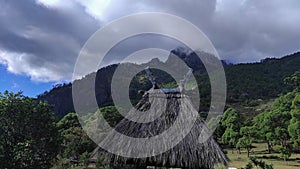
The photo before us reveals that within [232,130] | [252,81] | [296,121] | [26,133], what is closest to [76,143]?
[26,133]

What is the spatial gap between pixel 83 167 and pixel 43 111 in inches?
215

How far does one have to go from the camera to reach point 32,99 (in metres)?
15.2

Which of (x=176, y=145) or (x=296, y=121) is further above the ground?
(x=296, y=121)

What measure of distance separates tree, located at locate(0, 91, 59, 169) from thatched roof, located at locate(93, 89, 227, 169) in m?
9.13

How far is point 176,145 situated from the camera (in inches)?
216

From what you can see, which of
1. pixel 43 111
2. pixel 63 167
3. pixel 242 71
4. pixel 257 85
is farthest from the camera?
pixel 242 71

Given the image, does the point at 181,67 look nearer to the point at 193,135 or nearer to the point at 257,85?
the point at 193,135

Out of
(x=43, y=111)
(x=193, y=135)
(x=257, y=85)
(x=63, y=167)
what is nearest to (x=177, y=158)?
(x=193, y=135)

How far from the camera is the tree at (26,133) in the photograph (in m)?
13.5

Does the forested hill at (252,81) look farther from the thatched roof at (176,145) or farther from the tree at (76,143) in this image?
the thatched roof at (176,145)

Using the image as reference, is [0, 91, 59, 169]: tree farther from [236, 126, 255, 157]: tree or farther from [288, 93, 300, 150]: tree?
[236, 126, 255, 157]: tree

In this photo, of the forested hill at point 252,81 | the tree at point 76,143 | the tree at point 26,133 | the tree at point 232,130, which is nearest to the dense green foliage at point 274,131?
the tree at point 232,130

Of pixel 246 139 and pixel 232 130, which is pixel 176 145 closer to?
pixel 246 139

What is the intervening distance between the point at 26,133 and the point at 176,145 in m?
11.3
